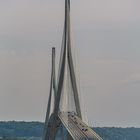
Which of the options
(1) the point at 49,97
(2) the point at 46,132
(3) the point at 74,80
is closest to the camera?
(3) the point at 74,80

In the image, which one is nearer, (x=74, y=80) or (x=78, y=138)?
(x=78, y=138)

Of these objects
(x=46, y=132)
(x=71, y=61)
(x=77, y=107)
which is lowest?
(x=46, y=132)

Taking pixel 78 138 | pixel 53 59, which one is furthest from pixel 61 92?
pixel 53 59

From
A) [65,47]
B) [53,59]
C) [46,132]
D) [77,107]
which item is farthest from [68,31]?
[53,59]

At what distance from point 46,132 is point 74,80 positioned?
1153 cm

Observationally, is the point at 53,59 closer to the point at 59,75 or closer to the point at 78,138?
the point at 59,75

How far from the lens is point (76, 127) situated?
60.1 m

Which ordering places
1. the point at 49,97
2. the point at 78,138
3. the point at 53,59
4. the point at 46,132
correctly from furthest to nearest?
1. the point at 53,59
2. the point at 49,97
3. the point at 46,132
4. the point at 78,138

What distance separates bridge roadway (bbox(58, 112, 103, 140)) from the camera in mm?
56125

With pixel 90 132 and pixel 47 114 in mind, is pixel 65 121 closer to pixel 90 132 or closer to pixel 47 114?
pixel 90 132

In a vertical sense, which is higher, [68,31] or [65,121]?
[68,31]

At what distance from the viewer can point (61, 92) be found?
61281 millimetres

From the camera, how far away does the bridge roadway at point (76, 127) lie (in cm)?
5612

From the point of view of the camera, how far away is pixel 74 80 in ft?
195
